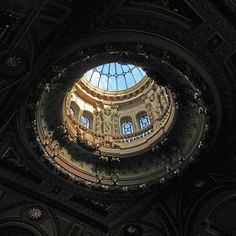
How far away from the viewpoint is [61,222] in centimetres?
1922

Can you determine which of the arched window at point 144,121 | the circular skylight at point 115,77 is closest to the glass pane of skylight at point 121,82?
the circular skylight at point 115,77

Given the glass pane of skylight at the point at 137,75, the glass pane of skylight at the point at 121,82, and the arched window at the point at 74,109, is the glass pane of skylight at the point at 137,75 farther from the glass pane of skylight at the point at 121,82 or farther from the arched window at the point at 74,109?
the arched window at the point at 74,109

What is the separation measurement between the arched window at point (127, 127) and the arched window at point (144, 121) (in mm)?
573

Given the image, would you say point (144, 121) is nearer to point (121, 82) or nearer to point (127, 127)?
point (127, 127)

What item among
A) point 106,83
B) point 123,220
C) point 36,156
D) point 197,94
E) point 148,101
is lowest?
point 123,220

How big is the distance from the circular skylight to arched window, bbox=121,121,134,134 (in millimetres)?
2998

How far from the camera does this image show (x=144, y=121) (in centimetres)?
2236

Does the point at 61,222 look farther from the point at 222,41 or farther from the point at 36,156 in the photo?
the point at 222,41

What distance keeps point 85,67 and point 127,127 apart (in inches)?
253

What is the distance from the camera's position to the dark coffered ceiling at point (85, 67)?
13.6 metres

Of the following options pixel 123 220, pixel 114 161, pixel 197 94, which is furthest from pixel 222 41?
pixel 123 220

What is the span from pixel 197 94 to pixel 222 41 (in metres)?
2.64

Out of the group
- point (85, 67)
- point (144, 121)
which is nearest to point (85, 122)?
point (144, 121)

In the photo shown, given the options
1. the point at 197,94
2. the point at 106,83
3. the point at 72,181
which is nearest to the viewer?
the point at 197,94
